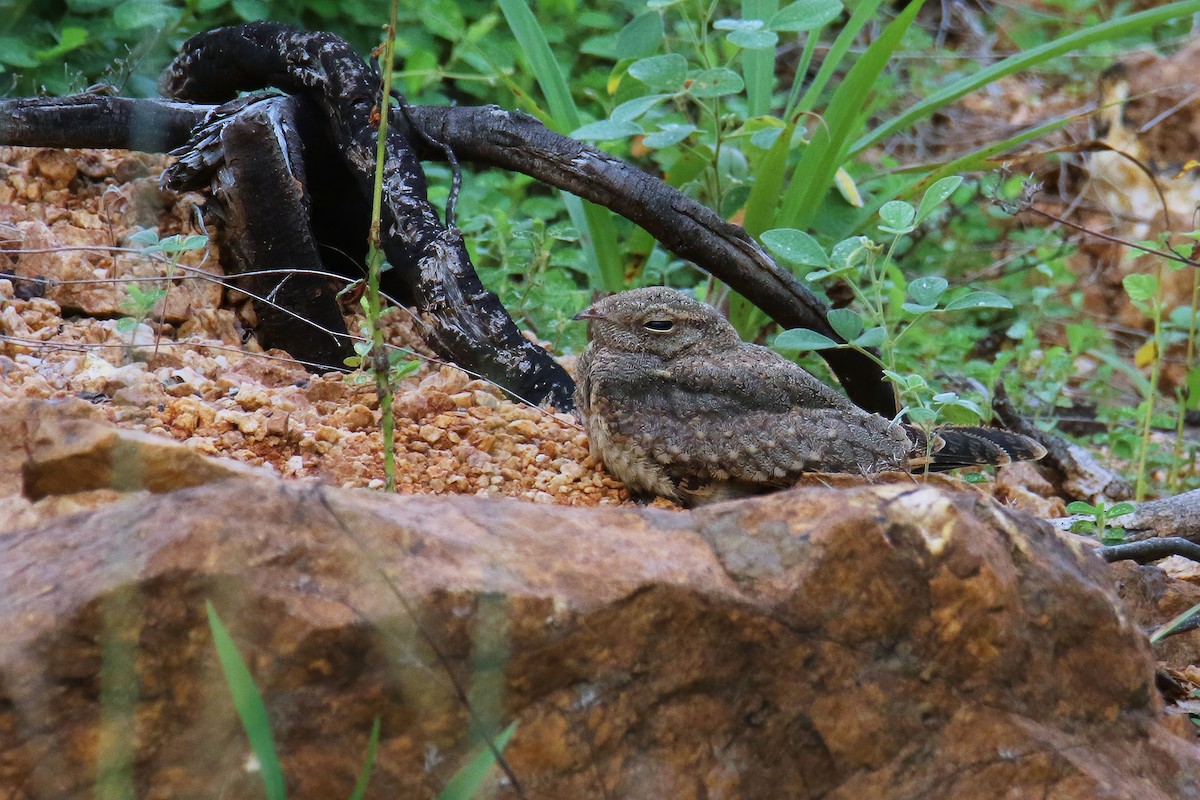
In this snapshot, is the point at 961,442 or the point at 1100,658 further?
the point at 961,442

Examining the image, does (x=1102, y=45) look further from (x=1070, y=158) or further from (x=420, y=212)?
(x=420, y=212)

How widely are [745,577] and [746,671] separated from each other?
0.12 meters

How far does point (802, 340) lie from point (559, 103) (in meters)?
1.59

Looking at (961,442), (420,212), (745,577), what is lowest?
(961,442)

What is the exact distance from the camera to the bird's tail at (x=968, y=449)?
3.09 m

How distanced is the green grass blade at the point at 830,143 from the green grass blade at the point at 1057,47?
0.26 metres

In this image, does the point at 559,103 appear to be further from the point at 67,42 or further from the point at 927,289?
the point at 67,42

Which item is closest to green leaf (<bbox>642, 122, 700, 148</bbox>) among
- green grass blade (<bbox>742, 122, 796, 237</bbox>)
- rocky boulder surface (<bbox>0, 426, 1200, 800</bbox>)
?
green grass blade (<bbox>742, 122, 796, 237</bbox>)

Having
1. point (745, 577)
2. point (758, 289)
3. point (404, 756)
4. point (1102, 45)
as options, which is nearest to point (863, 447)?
point (758, 289)

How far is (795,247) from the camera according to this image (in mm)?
2975

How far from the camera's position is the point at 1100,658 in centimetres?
163

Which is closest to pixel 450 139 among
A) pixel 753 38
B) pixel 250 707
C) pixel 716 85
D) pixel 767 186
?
pixel 716 85

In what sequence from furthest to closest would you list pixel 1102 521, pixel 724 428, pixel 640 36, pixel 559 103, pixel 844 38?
pixel 559 103 → pixel 844 38 → pixel 640 36 → pixel 724 428 → pixel 1102 521

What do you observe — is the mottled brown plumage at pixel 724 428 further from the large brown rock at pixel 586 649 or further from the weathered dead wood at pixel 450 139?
the large brown rock at pixel 586 649
